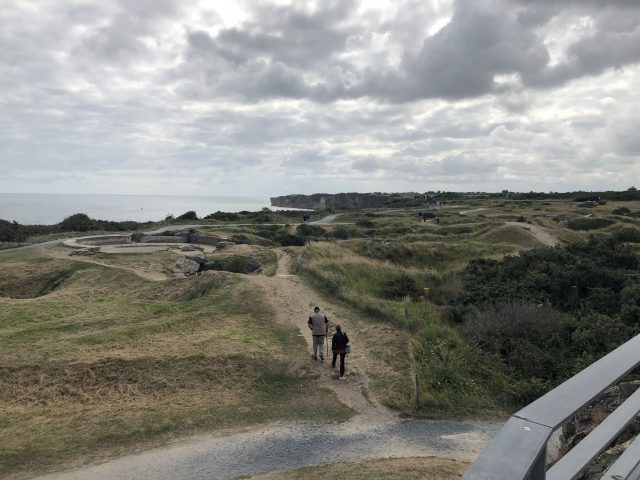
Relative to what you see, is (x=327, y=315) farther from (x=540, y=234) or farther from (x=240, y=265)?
(x=540, y=234)

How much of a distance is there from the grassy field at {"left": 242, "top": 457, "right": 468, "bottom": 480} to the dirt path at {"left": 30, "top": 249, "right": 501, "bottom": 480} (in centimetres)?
29

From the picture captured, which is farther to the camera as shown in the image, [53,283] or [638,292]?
[53,283]

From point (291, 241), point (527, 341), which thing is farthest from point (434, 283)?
point (291, 241)

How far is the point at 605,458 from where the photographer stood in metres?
4.97

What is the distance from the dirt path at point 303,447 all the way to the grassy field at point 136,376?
0.48 meters

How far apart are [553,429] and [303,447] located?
9.11 meters

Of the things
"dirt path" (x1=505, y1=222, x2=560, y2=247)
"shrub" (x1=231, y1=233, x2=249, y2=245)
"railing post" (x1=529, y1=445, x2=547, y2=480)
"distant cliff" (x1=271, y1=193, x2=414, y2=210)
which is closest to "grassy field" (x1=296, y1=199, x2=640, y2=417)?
"dirt path" (x1=505, y1=222, x2=560, y2=247)

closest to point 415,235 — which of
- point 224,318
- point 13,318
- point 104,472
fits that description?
point 224,318

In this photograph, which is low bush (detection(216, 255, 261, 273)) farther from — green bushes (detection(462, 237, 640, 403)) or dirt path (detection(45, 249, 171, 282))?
green bushes (detection(462, 237, 640, 403))

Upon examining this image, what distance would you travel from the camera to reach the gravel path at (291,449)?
8.92 m

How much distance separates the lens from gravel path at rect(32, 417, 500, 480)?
892cm

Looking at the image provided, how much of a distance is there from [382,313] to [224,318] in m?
6.09

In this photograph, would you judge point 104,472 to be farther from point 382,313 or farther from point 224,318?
point 382,313

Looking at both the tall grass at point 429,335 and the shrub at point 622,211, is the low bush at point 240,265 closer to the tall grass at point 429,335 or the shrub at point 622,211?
the tall grass at point 429,335
